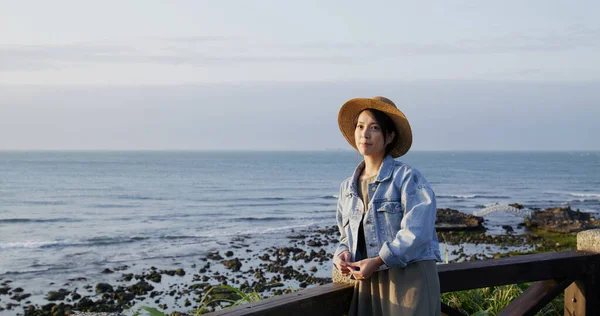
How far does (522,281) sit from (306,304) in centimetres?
148

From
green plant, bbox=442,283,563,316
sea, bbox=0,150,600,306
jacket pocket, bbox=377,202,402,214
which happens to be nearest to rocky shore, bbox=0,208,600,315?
sea, bbox=0,150,600,306

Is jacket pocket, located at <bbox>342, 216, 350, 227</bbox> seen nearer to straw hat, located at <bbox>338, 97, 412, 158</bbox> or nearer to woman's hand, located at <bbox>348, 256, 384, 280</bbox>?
woman's hand, located at <bbox>348, 256, 384, 280</bbox>

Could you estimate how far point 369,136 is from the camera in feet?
8.83

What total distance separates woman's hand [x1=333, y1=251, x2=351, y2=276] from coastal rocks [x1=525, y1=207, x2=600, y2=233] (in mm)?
19864

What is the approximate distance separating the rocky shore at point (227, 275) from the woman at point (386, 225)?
7300 millimetres

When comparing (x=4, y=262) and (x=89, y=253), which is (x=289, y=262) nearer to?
A: (x=89, y=253)

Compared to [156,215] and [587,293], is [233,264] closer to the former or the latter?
[587,293]

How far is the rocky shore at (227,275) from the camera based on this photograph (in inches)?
480

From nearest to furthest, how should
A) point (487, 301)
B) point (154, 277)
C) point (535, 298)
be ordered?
point (535, 298), point (487, 301), point (154, 277)

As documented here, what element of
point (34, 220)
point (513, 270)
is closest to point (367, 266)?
point (513, 270)

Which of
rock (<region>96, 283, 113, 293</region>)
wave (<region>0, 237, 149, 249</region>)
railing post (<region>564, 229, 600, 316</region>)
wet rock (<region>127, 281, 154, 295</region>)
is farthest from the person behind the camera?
wave (<region>0, 237, 149, 249</region>)

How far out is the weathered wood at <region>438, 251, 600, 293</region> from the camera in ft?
10.1

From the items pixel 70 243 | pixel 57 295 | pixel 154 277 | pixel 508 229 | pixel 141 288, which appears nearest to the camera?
pixel 57 295

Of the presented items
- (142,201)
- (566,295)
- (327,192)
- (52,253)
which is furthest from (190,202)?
(566,295)
